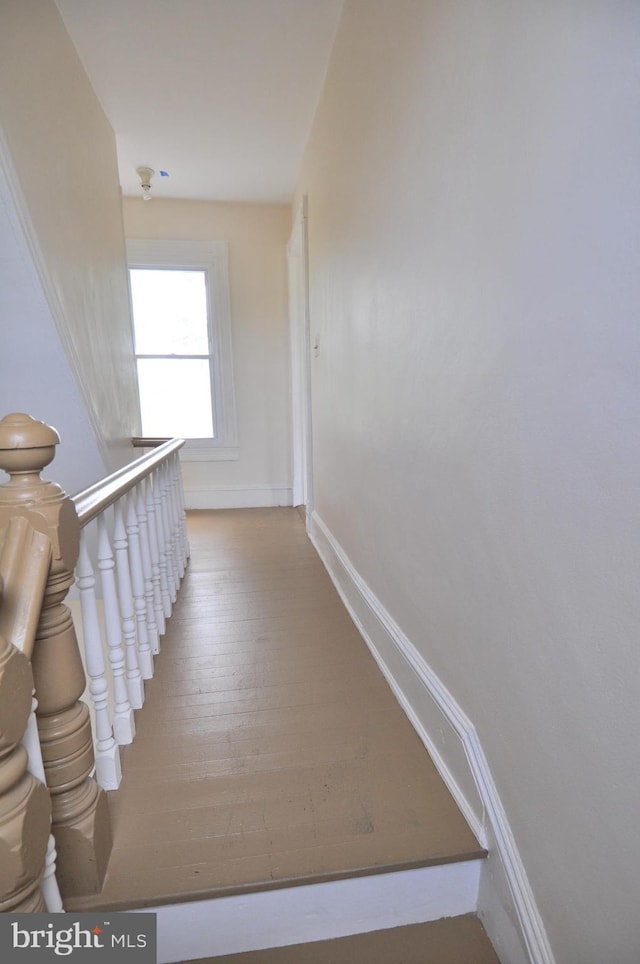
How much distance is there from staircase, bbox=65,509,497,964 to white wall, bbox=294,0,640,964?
297 millimetres

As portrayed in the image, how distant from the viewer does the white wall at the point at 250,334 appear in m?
3.96

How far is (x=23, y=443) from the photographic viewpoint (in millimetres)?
720

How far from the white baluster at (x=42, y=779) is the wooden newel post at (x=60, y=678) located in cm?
7

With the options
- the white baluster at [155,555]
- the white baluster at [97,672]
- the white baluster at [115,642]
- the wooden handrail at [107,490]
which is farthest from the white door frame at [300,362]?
the white baluster at [97,672]

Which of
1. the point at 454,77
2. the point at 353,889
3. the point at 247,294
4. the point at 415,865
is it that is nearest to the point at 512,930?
the point at 415,865

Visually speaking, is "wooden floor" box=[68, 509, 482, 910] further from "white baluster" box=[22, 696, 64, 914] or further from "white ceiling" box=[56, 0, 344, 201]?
"white ceiling" box=[56, 0, 344, 201]

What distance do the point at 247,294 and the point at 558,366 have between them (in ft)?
12.9

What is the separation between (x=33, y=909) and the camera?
2.06 ft

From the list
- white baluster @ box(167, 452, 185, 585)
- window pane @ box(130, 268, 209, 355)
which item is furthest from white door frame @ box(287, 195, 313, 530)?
white baluster @ box(167, 452, 185, 585)

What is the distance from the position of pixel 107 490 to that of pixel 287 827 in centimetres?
98

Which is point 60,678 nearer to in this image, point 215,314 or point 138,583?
point 138,583

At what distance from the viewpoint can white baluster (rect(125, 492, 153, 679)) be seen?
1515 millimetres

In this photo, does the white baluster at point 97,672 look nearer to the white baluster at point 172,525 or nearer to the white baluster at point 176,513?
the white baluster at point 172,525

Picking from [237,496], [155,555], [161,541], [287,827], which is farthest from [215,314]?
[287,827]
